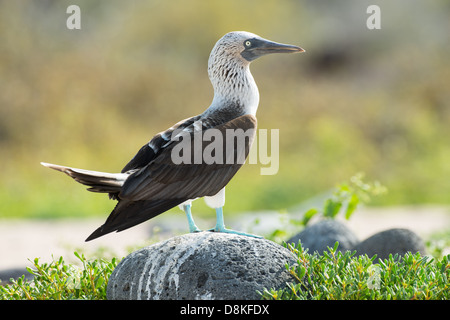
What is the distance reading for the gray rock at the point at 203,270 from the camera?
3.30 meters

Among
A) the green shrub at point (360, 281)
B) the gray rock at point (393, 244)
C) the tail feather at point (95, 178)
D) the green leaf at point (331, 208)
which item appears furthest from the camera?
the green leaf at point (331, 208)

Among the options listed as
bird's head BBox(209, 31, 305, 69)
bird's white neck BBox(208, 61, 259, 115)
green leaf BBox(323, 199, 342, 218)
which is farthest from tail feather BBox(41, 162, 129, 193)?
green leaf BBox(323, 199, 342, 218)

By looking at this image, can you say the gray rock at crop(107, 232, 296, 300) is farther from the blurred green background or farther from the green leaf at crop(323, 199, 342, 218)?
the blurred green background

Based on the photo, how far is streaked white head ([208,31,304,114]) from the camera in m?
3.80

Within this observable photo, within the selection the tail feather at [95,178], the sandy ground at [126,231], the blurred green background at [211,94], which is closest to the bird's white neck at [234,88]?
the tail feather at [95,178]

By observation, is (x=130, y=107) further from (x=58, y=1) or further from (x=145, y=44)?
(x=58, y=1)

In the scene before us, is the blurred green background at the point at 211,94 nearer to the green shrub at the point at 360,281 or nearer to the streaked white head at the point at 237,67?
the streaked white head at the point at 237,67

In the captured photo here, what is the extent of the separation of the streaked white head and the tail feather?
31.4 inches

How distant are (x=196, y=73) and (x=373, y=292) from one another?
1243cm

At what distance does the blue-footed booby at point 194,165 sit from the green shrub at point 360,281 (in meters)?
0.58

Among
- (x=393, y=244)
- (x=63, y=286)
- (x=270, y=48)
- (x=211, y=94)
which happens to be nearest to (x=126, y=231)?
(x=393, y=244)

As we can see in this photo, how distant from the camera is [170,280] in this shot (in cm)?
334

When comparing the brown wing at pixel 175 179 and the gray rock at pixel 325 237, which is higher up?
the brown wing at pixel 175 179
